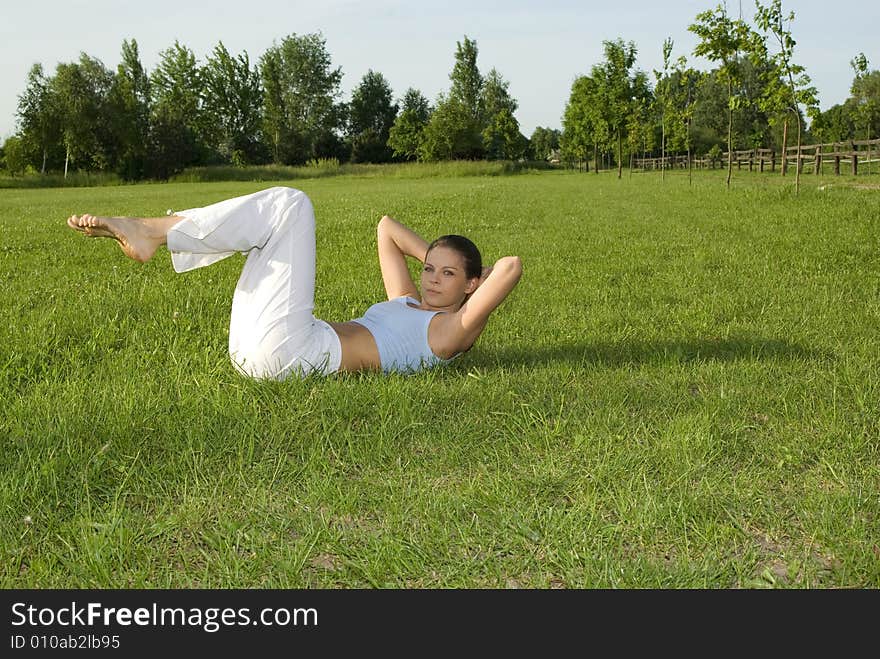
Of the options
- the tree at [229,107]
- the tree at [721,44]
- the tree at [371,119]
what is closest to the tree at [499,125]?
the tree at [371,119]

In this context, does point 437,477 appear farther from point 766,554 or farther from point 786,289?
point 786,289

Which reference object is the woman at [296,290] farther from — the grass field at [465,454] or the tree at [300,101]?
the tree at [300,101]

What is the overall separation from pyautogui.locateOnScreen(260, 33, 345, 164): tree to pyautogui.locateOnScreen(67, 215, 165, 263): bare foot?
89.5 m

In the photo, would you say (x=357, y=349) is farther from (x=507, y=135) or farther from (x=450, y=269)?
(x=507, y=135)

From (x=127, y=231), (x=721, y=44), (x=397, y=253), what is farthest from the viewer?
(x=721, y=44)

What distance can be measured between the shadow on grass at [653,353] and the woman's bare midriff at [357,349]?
82cm

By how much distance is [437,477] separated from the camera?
11.8 ft

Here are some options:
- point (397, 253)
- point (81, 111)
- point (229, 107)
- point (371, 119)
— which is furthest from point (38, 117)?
point (397, 253)

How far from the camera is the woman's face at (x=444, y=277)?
489 centimetres

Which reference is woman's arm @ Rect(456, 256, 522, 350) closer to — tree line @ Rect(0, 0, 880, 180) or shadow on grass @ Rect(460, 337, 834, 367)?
shadow on grass @ Rect(460, 337, 834, 367)

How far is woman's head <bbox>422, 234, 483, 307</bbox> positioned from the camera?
4.89 m

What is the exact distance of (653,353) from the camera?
221 inches

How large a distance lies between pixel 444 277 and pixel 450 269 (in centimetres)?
6

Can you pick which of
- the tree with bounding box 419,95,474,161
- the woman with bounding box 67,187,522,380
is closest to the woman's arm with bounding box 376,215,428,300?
the woman with bounding box 67,187,522,380
